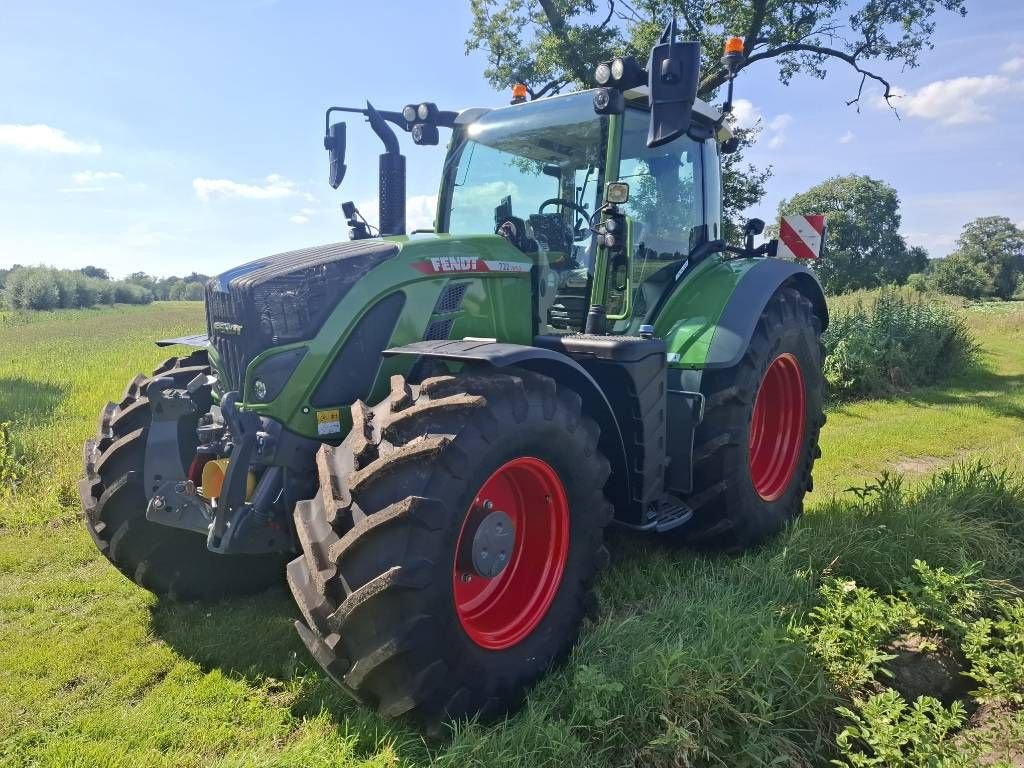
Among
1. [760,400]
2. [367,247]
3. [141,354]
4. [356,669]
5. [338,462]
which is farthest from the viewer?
[141,354]

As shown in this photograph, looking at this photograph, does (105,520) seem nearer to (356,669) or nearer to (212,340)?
(212,340)

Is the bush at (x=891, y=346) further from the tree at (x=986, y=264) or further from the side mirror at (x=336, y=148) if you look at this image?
the tree at (x=986, y=264)

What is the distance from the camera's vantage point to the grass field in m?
2.39

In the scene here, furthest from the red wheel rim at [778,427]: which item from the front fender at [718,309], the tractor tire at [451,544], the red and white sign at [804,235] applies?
the red and white sign at [804,235]

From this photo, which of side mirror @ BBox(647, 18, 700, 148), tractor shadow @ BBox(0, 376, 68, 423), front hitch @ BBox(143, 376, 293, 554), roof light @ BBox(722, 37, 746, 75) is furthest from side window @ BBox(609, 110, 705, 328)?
tractor shadow @ BBox(0, 376, 68, 423)

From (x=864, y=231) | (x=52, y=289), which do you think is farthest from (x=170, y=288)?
(x=864, y=231)

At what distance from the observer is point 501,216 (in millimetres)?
3877

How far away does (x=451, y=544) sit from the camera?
7.52 feet

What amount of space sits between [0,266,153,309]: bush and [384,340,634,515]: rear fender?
53450mm

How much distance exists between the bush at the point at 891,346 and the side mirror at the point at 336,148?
24.3 feet

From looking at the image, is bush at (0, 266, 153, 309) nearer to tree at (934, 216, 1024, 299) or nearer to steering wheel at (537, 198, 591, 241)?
steering wheel at (537, 198, 591, 241)

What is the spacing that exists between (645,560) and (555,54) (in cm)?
1133

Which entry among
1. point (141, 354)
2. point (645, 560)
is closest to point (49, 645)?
point (645, 560)

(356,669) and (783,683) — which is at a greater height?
(356,669)
